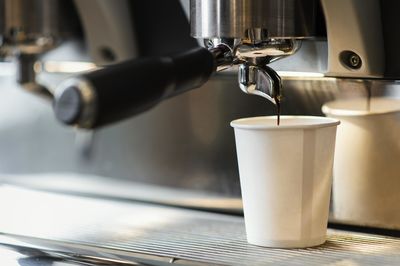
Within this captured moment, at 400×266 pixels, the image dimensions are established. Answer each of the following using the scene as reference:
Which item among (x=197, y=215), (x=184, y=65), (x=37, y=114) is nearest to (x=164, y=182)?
(x=197, y=215)

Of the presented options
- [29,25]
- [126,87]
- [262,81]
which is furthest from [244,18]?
[29,25]

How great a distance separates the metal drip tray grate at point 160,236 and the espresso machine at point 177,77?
4 cm

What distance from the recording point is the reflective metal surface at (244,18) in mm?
679

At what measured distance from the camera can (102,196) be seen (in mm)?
986

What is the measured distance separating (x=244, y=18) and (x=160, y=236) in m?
0.23

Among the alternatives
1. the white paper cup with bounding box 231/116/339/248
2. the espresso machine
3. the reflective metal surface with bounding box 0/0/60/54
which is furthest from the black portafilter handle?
the reflective metal surface with bounding box 0/0/60/54

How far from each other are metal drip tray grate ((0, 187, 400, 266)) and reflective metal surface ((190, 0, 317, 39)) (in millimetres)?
180

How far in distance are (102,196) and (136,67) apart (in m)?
0.44

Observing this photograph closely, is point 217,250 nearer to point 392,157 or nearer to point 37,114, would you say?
point 392,157

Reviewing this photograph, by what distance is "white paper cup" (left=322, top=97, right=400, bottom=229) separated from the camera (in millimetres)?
788

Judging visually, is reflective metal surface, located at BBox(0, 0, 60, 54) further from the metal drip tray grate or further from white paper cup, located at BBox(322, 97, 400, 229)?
white paper cup, located at BBox(322, 97, 400, 229)

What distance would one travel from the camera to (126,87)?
1.79 feet

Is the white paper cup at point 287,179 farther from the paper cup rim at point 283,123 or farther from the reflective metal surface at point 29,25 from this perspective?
the reflective metal surface at point 29,25

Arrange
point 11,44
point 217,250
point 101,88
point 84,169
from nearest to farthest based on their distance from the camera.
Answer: point 101,88, point 217,250, point 11,44, point 84,169
